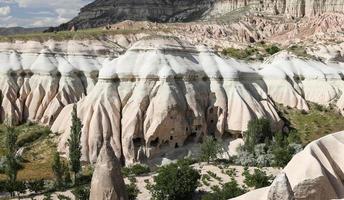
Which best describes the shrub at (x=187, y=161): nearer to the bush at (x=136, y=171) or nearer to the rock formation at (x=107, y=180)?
the bush at (x=136, y=171)

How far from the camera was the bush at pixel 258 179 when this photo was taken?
3195 cm

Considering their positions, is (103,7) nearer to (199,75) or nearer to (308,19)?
(308,19)

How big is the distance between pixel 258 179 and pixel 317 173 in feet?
72.6

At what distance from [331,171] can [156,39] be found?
43.2 m

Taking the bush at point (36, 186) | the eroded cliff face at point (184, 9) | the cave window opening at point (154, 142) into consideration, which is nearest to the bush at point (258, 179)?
the cave window opening at point (154, 142)

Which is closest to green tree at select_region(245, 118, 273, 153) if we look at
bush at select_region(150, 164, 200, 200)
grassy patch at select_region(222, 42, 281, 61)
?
bush at select_region(150, 164, 200, 200)

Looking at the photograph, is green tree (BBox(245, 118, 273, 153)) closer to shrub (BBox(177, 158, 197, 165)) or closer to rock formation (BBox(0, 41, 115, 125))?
shrub (BBox(177, 158, 197, 165))

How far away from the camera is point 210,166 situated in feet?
126

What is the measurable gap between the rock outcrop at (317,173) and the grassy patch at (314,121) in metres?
36.9

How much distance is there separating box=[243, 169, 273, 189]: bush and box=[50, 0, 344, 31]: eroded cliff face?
86.1 meters

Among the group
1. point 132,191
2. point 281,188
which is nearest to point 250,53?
point 132,191

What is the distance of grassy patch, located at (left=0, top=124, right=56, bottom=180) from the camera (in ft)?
139

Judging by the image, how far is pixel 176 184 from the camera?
31.0 m

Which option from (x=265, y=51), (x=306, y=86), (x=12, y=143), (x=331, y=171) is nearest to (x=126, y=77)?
(x=12, y=143)
